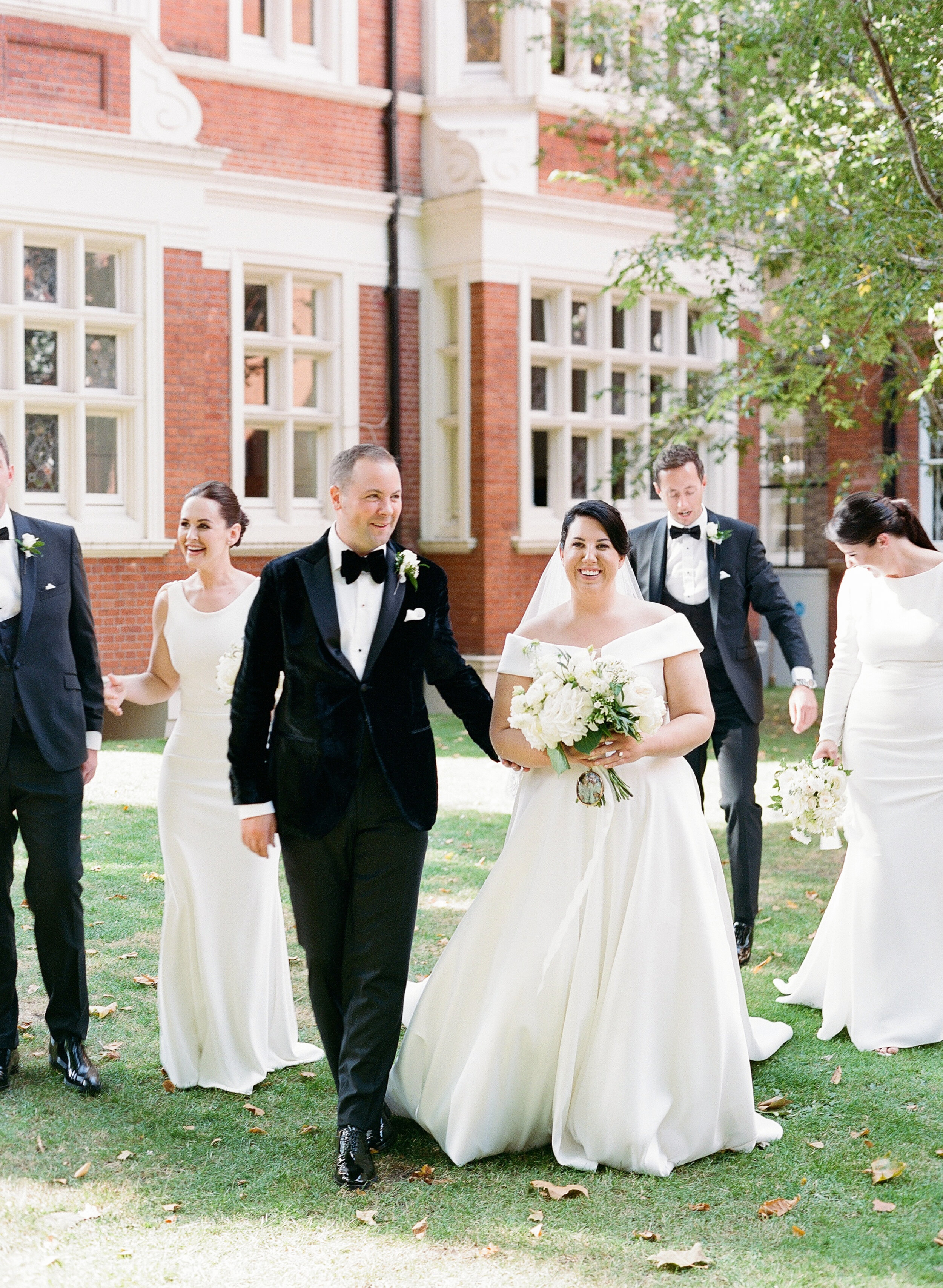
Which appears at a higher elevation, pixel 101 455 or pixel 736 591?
pixel 101 455

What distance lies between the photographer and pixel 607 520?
4.48 meters

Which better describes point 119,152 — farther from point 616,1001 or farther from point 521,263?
point 616,1001

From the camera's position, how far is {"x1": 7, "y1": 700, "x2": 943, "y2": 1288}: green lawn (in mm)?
3697

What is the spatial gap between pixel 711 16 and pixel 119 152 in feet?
24.3

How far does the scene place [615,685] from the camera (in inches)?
166

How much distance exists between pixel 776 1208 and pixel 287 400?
11405 millimetres

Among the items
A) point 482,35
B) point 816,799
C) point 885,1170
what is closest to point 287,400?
point 482,35

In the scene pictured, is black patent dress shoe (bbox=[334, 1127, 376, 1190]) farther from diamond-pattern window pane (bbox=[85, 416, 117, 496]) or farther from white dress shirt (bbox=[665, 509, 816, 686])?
diamond-pattern window pane (bbox=[85, 416, 117, 496])

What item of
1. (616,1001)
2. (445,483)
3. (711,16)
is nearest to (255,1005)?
(616,1001)

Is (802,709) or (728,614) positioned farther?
(728,614)

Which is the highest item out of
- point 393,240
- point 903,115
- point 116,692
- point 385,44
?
point 385,44

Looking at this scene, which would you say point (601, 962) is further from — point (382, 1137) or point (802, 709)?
point (802, 709)

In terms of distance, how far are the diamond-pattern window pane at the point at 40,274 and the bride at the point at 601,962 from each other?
31.2 ft

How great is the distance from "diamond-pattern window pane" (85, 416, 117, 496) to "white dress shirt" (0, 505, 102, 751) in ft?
27.2
